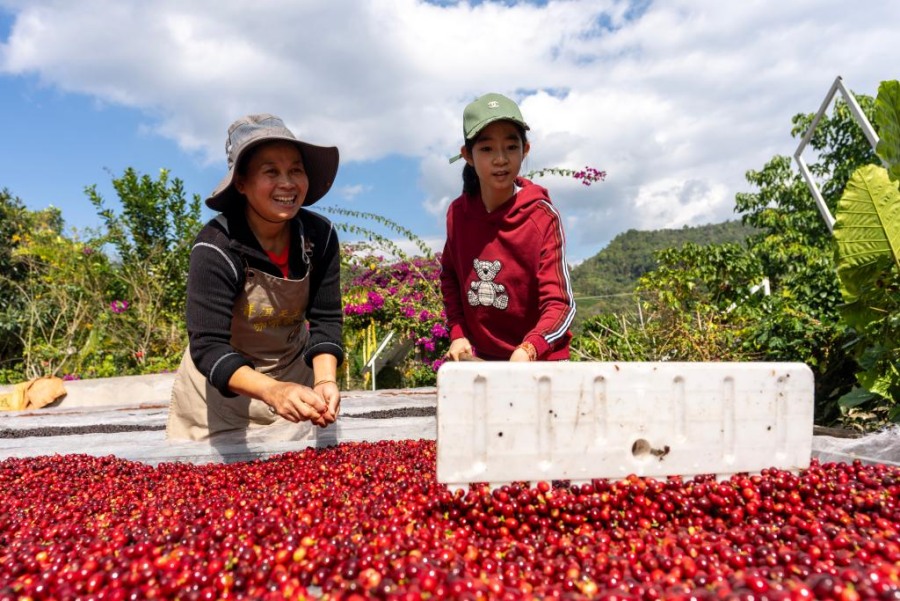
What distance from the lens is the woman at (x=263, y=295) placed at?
214cm

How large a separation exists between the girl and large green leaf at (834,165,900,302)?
4.29ft

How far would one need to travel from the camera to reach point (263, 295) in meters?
2.46

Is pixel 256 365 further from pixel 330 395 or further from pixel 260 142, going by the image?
pixel 260 142

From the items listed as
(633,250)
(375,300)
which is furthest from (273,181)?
(633,250)

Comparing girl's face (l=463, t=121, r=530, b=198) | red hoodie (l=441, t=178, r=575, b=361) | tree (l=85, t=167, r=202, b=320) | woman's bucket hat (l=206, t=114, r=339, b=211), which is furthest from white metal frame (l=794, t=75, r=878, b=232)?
tree (l=85, t=167, r=202, b=320)

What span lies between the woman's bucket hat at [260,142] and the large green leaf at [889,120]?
2.76 metres

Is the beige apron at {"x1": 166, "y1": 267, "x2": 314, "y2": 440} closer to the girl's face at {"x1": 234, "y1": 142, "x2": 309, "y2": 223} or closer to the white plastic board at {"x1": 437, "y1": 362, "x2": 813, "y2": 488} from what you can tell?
the girl's face at {"x1": 234, "y1": 142, "x2": 309, "y2": 223}

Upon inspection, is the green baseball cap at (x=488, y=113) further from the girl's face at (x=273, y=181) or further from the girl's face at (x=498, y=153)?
the girl's face at (x=273, y=181)

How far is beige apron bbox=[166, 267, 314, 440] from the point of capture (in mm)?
2510

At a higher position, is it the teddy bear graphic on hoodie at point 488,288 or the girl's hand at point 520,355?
the teddy bear graphic on hoodie at point 488,288

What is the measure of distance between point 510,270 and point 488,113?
0.67 metres

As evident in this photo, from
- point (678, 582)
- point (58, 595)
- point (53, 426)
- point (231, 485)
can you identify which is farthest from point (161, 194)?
point (678, 582)

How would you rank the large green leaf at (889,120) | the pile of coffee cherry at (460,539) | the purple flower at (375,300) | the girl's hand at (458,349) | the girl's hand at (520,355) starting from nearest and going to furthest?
the pile of coffee cherry at (460,539)
the girl's hand at (520,355)
the girl's hand at (458,349)
the large green leaf at (889,120)
the purple flower at (375,300)

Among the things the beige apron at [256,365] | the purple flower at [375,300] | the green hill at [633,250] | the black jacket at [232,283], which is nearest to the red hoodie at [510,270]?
the black jacket at [232,283]
